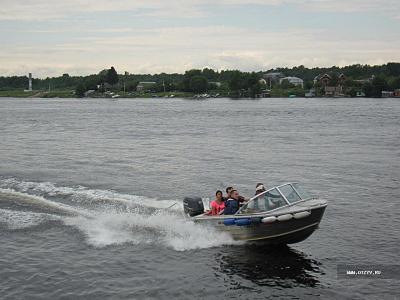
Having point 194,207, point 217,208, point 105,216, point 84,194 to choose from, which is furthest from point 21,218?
point 217,208

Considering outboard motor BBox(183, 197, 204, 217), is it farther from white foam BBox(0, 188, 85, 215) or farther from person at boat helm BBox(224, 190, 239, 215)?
white foam BBox(0, 188, 85, 215)

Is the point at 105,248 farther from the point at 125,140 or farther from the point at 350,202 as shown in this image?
the point at 125,140

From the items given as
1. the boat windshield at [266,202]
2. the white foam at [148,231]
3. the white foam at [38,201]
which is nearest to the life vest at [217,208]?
the white foam at [148,231]

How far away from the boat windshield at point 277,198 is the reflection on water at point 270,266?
1.84m

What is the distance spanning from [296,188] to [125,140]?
1748 inches

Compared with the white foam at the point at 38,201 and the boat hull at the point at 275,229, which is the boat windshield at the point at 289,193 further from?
the white foam at the point at 38,201

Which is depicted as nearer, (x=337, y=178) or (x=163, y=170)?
(x=337, y=178)

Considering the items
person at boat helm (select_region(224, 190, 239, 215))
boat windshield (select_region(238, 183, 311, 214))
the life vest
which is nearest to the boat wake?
the life vest

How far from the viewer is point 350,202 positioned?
3086cm

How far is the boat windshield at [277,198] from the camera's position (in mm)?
21766

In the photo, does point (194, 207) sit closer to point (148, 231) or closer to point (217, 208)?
point (217, 208)

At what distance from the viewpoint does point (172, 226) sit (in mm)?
25078

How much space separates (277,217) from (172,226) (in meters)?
5.57

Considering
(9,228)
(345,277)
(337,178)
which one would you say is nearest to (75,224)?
(9,228)
